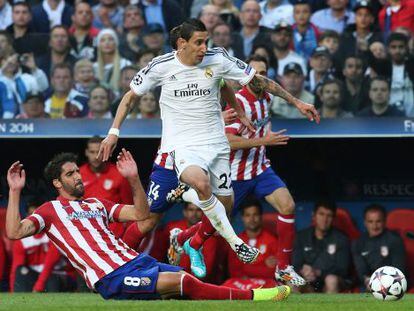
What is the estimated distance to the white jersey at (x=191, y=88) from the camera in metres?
10.6

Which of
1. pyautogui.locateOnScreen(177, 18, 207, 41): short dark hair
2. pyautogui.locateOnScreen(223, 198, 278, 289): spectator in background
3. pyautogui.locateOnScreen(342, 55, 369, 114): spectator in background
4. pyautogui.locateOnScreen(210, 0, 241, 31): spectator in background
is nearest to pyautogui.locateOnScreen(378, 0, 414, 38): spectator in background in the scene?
pyautogui.locateOnScreen(342, 55, 369, 114): spectator in background

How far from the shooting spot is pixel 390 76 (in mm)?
13844

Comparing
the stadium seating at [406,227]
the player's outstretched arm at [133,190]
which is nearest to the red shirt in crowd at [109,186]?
the stadium seating at [406,227]

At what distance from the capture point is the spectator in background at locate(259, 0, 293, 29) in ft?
48.4

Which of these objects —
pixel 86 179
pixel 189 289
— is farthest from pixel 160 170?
pixel 86 179

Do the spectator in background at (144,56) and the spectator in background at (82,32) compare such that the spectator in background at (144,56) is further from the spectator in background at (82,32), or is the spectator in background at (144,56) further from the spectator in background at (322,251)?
the spectator in background at (322,251)

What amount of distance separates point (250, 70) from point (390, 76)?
343 centimetres

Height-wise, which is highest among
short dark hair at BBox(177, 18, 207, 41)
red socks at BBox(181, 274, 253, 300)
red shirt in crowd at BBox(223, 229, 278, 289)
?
short dark hair at BBox(177, 18, 207, 41)

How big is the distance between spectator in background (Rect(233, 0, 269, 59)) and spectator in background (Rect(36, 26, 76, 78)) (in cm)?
189

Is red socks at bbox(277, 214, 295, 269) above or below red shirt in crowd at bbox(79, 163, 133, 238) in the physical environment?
below

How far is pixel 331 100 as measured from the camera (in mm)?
13938

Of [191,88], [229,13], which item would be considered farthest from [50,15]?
[191,88]

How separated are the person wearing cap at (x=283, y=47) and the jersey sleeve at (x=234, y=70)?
10.9 ft

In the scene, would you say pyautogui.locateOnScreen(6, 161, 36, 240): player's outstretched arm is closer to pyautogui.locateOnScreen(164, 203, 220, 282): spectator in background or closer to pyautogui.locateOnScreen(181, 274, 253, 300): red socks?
pyautogui.locateOnScreen(181, 274, 253, 300): red socks
